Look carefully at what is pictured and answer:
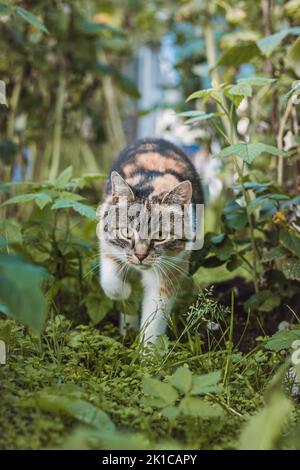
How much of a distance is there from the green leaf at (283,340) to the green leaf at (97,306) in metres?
0.79

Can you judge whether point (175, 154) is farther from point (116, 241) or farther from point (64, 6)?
point (64, 6)

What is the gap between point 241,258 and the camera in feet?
8.70

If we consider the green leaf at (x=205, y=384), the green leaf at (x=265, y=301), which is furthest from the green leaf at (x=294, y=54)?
the green leaf at (x=205, y=384)

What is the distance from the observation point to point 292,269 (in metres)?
2.40

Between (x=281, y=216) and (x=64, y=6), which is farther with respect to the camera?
(x=64, y=6)

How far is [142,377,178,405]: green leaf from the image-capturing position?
159 centimetres

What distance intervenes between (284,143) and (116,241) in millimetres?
972

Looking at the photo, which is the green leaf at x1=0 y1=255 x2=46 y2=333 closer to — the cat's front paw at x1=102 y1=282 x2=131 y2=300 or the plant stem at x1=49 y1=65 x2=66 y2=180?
the cat's front paw at x1=102 y1=282 x2=131 y2=300

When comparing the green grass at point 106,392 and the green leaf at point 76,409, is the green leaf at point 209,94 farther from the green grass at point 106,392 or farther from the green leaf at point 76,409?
the green leaf at point 76,409

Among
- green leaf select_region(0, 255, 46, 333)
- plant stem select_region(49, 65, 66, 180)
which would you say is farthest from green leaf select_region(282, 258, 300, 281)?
plant stem select_region(49, 65, 66, 180)

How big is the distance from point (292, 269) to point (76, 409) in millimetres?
1185

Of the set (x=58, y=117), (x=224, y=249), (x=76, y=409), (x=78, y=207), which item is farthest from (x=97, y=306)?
(x=58, y=117)

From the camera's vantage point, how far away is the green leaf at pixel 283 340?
6.35 feet
